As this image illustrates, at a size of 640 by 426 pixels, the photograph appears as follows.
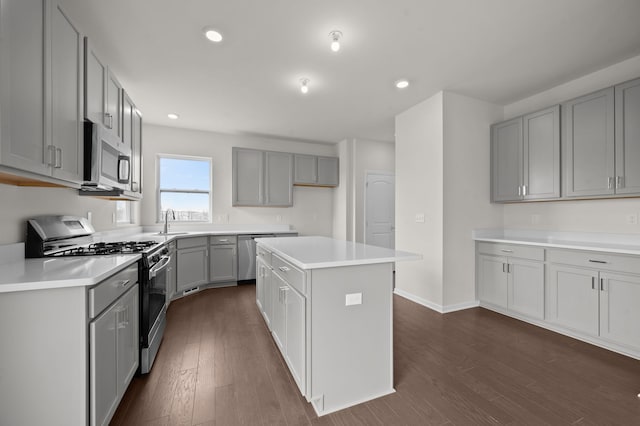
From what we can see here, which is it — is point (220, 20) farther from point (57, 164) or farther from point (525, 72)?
point (525, 72)

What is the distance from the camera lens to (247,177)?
194 inches

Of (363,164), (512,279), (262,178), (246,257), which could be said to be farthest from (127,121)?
(512,279)

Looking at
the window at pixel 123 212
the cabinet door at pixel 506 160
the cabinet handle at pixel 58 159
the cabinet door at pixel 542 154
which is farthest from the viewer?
the window at pixel 123 212

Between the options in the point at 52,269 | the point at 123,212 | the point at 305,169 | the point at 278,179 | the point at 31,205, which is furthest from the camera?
the point at 305,169

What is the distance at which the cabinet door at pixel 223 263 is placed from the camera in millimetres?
4324

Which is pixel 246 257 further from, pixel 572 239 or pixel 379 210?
pixel 572 239

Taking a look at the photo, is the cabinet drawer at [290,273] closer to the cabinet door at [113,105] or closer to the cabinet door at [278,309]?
the cabinet door at [278,309]

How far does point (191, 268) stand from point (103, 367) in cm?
274

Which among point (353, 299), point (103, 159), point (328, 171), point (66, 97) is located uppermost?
point (328, 171)

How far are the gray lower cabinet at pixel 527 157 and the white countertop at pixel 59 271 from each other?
4.06 m

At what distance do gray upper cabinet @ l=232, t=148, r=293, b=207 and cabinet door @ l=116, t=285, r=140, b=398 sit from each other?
3087 mm

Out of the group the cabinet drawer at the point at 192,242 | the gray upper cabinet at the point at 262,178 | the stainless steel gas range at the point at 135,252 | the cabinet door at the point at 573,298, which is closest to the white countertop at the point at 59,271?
the stainless steel gas range at the point at 135,252

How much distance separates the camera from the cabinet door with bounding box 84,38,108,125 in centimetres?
193

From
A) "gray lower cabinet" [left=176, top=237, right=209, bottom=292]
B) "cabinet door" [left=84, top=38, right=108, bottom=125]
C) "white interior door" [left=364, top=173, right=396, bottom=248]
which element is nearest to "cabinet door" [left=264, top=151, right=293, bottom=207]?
"gray lower cabinet" [left=176, top=237, right=209, bottom=292]
